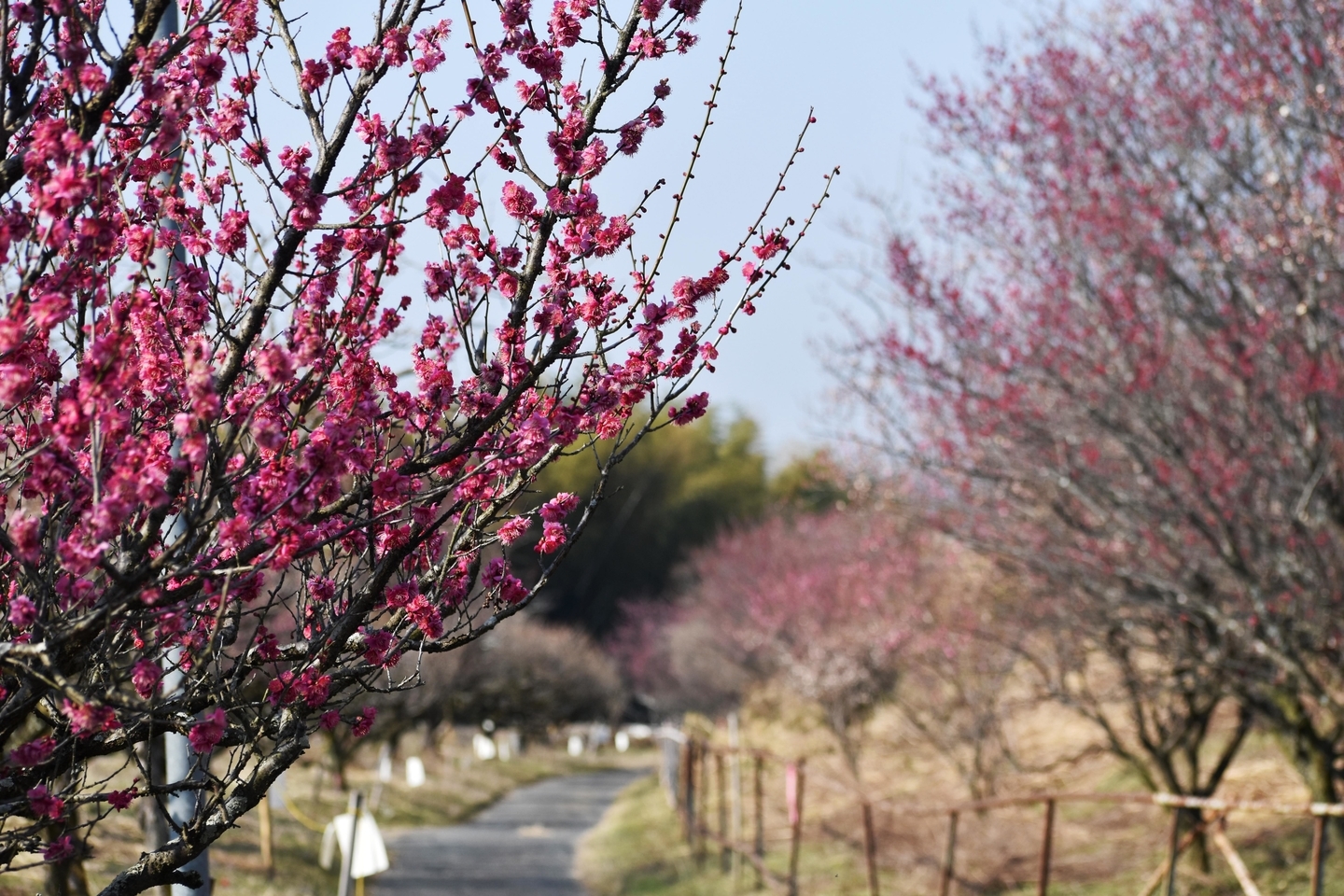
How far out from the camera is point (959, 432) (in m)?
11.2

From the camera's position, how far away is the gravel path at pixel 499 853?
55.1 feet

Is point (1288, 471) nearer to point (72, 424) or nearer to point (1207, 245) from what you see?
point (1207, 245)

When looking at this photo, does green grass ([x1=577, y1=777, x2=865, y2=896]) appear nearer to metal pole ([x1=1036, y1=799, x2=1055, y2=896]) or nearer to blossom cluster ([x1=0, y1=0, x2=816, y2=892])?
metal pole ([x1=1036, y1=799, x2=1055, y2=896])

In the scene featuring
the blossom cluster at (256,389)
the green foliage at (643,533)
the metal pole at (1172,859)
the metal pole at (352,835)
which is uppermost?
the green foliage at (643,533)

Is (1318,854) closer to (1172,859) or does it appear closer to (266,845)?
(1172,859)

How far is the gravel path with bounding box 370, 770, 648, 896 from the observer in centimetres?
1680

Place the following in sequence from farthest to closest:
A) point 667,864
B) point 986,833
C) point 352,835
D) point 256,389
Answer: point 667,864 → point 986,833 → point 352,835 → point 256,389

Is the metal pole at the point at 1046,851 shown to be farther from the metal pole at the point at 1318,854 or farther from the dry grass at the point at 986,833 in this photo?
the dry grass at the point at 986,833

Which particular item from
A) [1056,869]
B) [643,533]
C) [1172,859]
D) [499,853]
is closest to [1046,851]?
[1172,859]

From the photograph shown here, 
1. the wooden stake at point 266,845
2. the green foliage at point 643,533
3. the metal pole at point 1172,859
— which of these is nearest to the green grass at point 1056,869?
the metal pole at point 1172,859

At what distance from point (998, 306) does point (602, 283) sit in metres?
7.28

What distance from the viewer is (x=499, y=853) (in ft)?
67.3

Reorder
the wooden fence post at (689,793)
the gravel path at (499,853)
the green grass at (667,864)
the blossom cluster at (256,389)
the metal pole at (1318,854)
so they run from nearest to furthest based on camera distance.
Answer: the blossom cluster at (256,389)
the metal pole at (1318,854)
the green grass at (667,864)
the gravel path at (499,853)
the wooden fence post at (689,793)

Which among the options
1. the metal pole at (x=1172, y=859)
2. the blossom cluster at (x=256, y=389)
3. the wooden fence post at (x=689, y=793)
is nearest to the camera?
the blossom cluster at (x=256, y=389)
